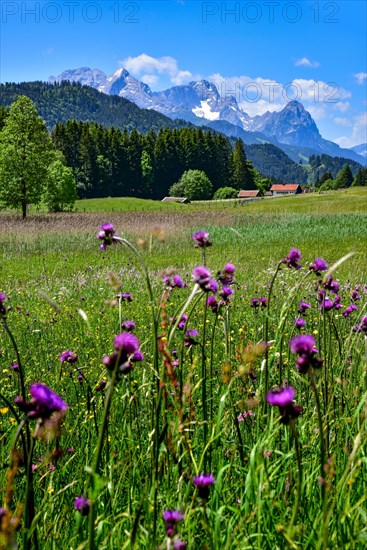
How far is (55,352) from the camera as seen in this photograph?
4.82 meters

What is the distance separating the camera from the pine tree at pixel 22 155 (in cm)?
2892

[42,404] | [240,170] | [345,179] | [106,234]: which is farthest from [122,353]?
[345,179]

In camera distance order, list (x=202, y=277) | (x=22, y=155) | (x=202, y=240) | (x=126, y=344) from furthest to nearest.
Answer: (x=22, y=155) < (x=202, y=240) < (x=202, y=277) < (x=126, y=344)

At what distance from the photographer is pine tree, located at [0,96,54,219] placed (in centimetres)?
2892

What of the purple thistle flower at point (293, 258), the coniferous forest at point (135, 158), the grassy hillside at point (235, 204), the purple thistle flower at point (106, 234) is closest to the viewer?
the purple thistle flower at point (106, 234)

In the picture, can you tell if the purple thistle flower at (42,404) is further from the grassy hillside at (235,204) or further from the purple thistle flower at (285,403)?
the grassy hillside at (235,204)

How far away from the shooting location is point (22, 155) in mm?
28969

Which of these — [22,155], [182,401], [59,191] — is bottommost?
[182,401]

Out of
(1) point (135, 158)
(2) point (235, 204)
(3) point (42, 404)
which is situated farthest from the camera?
(1) point (135, 158)

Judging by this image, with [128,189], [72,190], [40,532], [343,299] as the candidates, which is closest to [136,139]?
[128,189]

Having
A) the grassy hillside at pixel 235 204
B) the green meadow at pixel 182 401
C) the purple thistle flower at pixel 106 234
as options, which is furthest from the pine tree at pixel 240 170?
Answer: the purple thistle flower at pixel 106 234

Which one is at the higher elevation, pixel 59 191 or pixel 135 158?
pixel 135 158

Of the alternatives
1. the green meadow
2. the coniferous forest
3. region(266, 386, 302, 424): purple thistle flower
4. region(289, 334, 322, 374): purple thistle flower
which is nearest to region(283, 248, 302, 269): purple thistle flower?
the green meadow

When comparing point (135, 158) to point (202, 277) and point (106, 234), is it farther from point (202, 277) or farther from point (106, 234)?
point (202, 277)
